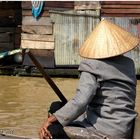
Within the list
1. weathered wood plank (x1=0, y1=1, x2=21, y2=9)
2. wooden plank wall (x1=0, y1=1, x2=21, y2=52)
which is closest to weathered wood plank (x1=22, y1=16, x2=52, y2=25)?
wooden plank wall (x1=0, y1=1, x2=21, y2=52)

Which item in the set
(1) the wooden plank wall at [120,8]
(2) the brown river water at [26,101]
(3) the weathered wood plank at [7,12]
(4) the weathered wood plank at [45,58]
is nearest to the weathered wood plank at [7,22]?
(3) the weathered wood plank at [7,12]

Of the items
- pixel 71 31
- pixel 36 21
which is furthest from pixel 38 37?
pixel 71 31

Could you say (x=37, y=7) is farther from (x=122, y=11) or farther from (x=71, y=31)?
(x=122, y=11)

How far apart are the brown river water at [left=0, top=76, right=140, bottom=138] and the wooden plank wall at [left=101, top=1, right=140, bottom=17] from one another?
2.23 meters

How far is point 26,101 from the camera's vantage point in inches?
375

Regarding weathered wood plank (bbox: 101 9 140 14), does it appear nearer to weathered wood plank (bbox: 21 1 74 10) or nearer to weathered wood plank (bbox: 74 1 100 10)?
weathered wood plank (bbox: 74 1 100 10)

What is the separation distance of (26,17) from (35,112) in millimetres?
5604

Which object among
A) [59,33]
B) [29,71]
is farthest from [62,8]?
[29,71]

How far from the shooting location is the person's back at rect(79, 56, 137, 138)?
353 cm

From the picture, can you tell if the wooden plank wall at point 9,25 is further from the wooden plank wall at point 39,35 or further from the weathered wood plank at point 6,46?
the wooden plank wall at point 39,35

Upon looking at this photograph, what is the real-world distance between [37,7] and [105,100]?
9957 millimetres

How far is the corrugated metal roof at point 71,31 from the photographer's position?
12.9m

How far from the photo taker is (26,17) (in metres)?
13.5

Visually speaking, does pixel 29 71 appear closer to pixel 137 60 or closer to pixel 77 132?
pixel 137 60
